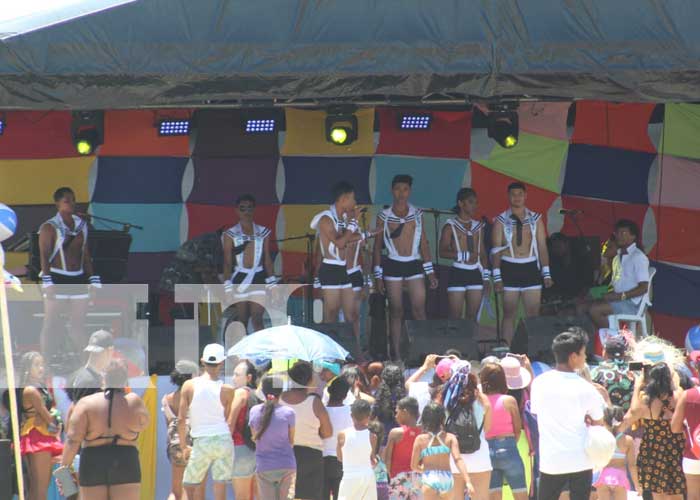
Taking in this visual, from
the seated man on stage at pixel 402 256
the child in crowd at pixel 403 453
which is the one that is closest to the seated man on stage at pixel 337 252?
the seated man on stage at pixel 402 256

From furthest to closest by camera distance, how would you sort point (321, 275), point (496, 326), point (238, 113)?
1. point (238, 113)
2. point (496, 326)
3. point (321, 275)

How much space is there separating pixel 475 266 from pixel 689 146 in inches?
118

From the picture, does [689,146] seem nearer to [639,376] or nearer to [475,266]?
[475,266]

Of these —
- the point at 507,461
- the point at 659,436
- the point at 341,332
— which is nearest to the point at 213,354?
the point at 507,461

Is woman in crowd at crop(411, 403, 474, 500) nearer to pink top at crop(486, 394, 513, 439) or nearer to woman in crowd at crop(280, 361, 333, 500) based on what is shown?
pink top at crop(486, 394, 513, 439)

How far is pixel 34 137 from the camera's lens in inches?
600

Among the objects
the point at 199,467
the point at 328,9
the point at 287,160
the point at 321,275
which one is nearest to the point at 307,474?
the point at 199,467

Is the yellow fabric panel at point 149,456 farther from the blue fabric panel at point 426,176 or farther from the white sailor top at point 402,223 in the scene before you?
the blue fabric panel at point 426,176

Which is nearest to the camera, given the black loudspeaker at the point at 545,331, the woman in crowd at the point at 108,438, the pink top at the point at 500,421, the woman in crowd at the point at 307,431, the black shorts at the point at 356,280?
the woman in crowd at the point at 108,438

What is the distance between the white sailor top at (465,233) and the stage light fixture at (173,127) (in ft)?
11.7

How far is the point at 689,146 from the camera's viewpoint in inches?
574

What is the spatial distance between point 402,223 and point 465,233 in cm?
68

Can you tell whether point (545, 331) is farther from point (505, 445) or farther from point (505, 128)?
point (505, 445)

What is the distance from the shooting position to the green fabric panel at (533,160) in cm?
1520
